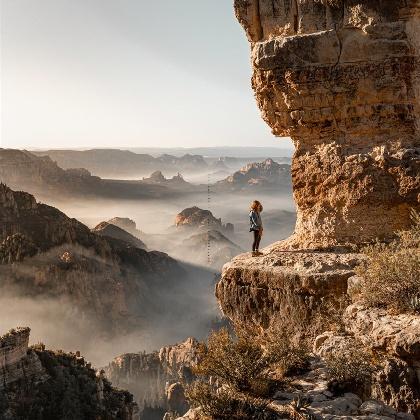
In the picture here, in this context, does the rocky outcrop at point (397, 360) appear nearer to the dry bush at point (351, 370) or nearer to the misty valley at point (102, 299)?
the dry bush at point (351, 370)

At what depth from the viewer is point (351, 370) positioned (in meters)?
5.60

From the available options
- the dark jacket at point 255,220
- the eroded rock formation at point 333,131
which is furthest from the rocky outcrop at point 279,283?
the dark jacket at point 255,220

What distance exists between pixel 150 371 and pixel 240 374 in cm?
6817

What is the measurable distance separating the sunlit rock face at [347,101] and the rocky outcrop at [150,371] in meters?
57.2

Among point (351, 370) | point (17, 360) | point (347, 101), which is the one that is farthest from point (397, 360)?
point (17, 360)

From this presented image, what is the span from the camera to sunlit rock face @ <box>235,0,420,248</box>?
8.52m

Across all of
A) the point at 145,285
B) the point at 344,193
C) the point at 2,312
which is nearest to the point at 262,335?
the point at 344,193

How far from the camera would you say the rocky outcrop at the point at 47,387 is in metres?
29.4

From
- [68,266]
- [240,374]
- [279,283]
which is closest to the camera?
[240,374]

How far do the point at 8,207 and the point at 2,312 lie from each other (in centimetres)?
1835

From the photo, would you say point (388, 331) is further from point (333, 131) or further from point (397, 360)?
point (333, 131)

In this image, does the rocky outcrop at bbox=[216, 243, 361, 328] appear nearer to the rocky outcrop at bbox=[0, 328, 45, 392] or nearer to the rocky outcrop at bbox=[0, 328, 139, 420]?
the rocky outcrop at bbox=[0, 328, 139, 420]

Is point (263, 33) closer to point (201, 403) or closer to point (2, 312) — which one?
point (201, 403)

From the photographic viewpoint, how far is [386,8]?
8516 millimetres
